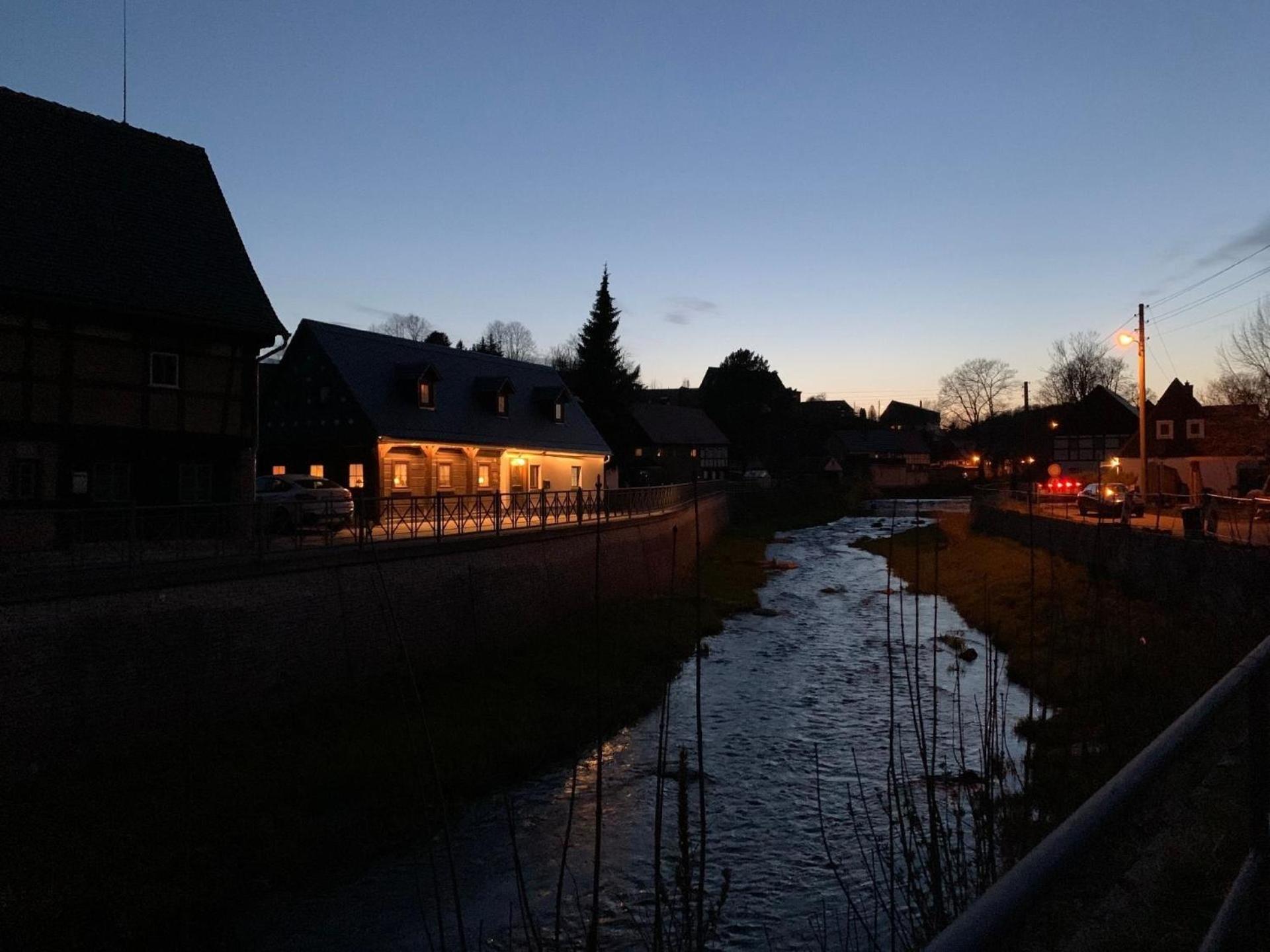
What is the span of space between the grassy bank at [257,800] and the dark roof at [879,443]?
8718 cm

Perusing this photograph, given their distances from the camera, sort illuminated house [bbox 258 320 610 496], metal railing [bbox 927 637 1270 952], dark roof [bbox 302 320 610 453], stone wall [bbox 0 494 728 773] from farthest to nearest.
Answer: dark roof [bbox 302 320 610 453] → illuminated house [bbox 258 320 610 496] → stone wall [bbox 0 494 728 773] → metal railing [bbox 927 637 1270 952]

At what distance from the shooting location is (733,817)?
1192 cm

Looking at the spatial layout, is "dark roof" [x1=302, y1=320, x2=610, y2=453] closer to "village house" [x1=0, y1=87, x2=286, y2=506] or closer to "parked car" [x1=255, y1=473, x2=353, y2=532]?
"parked car" [x1=255, y1=473, x2=353, y2=532]

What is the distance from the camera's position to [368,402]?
99.0 ft

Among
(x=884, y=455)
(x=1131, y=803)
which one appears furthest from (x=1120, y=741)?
(x=884, y=455)

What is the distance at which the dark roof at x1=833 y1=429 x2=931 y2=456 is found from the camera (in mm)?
102250

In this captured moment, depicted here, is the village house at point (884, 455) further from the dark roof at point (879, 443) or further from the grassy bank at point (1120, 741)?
the grassy bank at point (1120, 741)

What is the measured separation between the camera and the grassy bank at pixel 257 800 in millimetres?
9430

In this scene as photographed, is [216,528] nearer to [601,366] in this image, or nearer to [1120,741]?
[1120,741]

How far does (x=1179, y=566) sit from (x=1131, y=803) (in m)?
21.0

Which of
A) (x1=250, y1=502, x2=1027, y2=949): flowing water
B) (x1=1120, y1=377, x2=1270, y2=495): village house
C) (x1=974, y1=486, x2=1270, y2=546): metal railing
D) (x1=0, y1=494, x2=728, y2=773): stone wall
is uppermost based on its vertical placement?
(x1=1120, y1=377, x2=1270, y2=495): village house

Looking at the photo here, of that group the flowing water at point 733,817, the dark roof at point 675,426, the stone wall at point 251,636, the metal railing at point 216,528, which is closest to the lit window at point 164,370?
the metal railing at point 216,528

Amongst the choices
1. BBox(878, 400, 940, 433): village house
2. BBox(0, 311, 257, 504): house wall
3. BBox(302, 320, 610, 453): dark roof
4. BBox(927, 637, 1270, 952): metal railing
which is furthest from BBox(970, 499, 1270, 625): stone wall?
BBox(878, 400, 940, 433): village house

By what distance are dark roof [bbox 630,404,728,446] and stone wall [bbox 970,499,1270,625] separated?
131 feet
